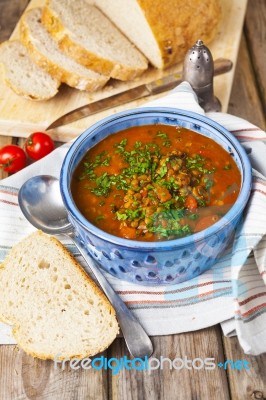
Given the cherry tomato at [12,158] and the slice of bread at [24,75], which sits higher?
the slice of bread at [24,75]

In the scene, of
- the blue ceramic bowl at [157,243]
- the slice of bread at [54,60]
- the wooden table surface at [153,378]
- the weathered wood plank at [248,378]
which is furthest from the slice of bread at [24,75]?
the weathered wood plank at [248,378]

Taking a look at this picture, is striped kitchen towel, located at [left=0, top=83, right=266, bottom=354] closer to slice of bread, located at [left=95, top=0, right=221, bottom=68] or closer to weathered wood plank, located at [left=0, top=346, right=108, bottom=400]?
weathered wood plank, located at [left=0, top=346, right=108, bottom=400]

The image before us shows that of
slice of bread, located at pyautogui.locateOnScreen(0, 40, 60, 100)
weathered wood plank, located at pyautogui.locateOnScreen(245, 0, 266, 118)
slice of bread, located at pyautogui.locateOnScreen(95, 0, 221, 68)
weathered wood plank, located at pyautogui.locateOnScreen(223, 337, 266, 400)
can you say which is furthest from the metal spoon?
weathered wood plank, located at pyautogui.locateOnScreen(245, 0, 266, 118)

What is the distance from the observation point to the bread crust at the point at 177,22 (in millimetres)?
4473

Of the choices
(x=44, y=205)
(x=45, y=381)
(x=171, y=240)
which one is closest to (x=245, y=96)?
(x=44, y=205)

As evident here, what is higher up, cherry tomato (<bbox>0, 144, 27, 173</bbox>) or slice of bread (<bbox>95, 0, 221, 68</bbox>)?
slice of bread (<bbox>95, 0, 221, 68</bbox>)

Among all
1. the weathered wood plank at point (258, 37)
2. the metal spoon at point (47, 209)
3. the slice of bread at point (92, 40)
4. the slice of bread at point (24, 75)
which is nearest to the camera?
the metal spoon at point (47, 209)

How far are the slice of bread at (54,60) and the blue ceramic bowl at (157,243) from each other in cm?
116

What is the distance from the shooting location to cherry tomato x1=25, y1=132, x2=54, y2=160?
395 centimetres

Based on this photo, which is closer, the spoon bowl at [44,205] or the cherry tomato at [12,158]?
the spoon bowl at [44,205]

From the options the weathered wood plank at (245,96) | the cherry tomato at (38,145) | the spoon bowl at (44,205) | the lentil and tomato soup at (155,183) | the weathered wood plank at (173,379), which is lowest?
the weathered wood plank at (245,96)

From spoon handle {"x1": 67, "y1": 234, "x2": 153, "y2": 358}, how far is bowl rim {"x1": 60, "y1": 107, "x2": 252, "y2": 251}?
354 mm

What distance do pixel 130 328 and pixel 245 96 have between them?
8.02ft

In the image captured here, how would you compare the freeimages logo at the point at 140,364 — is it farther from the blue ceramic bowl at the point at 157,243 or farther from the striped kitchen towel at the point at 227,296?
the blue ceramic bowl at the point at 157,243
